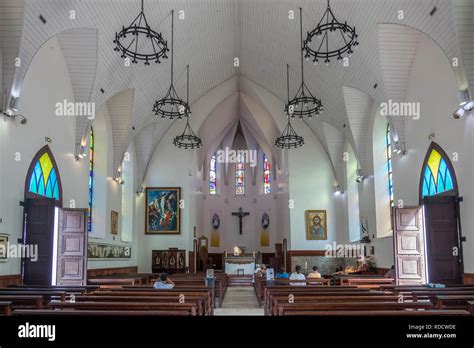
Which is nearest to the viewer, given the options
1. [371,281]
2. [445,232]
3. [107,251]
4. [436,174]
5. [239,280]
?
[445,232]

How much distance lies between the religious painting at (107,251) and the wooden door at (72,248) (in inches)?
146

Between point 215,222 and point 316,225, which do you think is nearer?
point 316,225

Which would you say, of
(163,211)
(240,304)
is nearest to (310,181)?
(163,211)

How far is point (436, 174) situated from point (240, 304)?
703 centimetres

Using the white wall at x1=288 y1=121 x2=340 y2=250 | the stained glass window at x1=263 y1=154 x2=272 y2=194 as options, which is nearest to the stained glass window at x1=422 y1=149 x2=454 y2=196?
the white wall at x1=288 y1=121 x2=340 y2=250

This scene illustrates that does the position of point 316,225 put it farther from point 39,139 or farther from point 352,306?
point 352,306

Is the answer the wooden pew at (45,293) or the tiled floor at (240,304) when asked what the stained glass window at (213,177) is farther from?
the wooden pew at (45,293)

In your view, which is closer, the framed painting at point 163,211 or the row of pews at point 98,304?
the row of pews at point 98,304

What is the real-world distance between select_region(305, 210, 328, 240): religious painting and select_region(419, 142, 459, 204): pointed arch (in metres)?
10.5

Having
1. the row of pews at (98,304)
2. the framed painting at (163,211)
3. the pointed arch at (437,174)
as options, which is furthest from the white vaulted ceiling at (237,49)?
the row of pews at (98,304)

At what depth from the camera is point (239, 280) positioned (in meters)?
23.4

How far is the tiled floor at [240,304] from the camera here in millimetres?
13023

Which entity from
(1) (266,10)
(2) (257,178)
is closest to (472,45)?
(1) (266,10)
